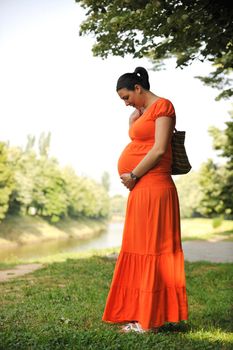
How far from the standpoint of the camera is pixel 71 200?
64.2m

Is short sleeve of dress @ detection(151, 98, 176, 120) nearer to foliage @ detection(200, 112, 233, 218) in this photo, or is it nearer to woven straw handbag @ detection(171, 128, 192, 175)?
woven straw handbag @ detection(171, 128, 192, 175)

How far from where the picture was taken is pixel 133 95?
3883 millimetres

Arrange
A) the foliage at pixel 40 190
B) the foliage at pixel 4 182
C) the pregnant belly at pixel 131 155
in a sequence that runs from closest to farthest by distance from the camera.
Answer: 1. the pregnant belly at pixel 131 155
2. the foliage at pixel 4 182
3. the foliage at pixel 40 190

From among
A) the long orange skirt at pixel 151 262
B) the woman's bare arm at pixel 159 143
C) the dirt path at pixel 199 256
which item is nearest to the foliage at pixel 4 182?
the dirt path at pixel 199 256

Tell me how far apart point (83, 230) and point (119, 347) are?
6222 cm

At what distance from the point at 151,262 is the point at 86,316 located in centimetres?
133

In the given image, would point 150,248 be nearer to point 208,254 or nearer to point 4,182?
point 208,254

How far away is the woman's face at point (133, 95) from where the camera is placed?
388 centimetres

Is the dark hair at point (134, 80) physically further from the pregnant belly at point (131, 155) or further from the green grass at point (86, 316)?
the green grass at point (86, 316)

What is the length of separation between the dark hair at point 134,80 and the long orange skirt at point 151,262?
2.77 feet

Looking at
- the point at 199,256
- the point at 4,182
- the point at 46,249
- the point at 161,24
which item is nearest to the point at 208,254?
the point at 199,256

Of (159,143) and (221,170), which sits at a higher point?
(221,170)

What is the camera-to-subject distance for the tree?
594cm

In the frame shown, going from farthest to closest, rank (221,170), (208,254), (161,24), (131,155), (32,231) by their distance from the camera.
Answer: (32,231) → (221,170) → (208,254) → (161,24) → (131,155)
